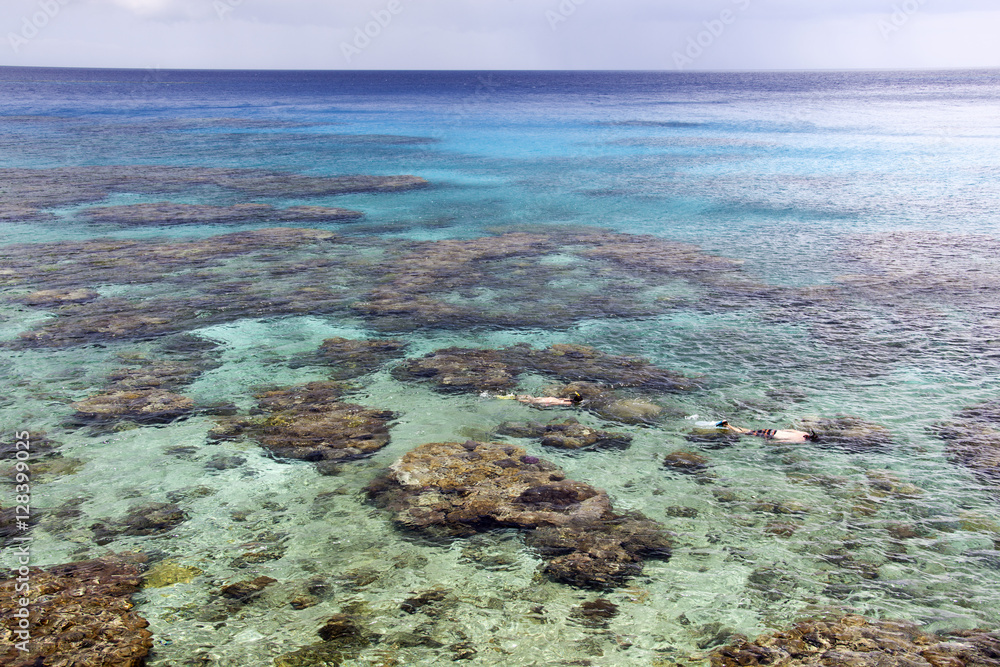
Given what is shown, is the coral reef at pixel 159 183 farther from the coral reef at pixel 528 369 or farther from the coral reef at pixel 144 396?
the coral reef at pixel 528 369

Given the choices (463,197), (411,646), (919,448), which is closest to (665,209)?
(463,197)

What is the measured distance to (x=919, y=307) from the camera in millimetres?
19125

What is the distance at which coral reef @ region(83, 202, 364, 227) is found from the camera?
29406 mm

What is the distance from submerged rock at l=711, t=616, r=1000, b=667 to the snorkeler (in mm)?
4678

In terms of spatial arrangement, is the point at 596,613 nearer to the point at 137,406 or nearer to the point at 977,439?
the point at 977,439

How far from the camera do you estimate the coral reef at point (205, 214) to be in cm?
2941

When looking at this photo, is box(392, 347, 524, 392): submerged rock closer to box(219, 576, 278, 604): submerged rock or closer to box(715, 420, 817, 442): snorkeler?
box(715, 420, 817, 442): snorkeler

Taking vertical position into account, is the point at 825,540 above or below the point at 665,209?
below

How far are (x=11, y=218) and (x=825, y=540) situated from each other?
1284 inches

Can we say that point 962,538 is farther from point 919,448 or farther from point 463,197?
point 463,197

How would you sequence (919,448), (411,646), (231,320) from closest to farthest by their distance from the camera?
1. (411,646)
2. (919,448)
3. (231,320)

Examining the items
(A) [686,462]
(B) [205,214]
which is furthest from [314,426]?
(B) [205,214]

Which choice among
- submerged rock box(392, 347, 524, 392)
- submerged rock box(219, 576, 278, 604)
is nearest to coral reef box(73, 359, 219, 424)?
submerged rock box(392, 347, 524, 392)

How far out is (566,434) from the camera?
12.7m
